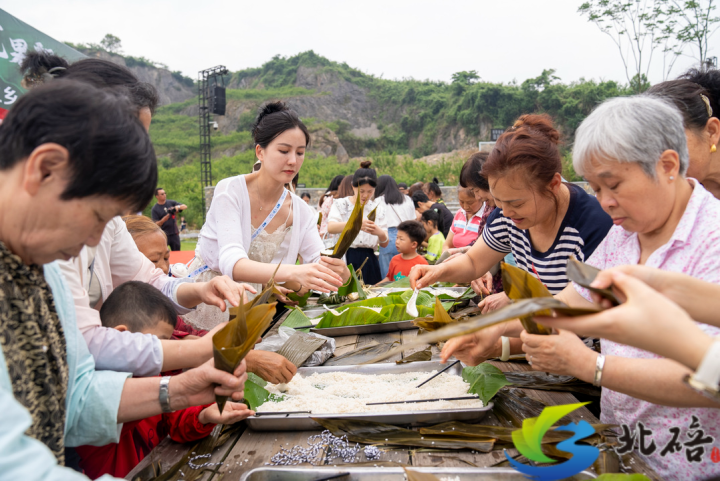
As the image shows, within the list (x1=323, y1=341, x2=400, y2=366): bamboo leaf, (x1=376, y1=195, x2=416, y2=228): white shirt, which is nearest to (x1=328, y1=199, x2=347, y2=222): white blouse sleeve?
(x1=376, y1=195, x2=416, y2=228): white shirt

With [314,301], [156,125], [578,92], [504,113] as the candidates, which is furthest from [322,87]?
[314,301]

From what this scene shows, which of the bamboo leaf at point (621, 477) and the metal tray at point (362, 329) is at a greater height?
the bamboo leaf at point (621, 477)

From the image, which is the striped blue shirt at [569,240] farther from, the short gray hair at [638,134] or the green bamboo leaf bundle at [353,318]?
the green bamboo leaf bundle at [353,318]

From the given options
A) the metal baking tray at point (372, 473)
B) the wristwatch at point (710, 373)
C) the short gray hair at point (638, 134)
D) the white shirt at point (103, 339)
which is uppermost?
the short gray hair at point (638, 134)

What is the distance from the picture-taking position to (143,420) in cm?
170

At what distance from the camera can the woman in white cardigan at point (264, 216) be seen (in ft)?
8.69

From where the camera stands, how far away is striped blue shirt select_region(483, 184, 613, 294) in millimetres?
1975

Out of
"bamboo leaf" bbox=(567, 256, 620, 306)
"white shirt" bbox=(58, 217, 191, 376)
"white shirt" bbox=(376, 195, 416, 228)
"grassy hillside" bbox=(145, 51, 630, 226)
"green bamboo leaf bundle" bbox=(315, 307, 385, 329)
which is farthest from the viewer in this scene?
"grassy hillside" bbox=(145, 51, 630, 226)

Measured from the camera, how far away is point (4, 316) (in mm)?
928

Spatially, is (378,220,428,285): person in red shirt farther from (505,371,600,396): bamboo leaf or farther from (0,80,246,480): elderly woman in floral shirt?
(0,80,246,480): elderly woman in floral shirt

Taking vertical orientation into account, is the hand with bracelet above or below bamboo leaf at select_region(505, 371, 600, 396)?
above

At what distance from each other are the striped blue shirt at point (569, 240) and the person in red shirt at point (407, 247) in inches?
108

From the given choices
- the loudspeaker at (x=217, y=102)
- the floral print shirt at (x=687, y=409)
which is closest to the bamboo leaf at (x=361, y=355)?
the floral print shirt at (x=687, y=409)

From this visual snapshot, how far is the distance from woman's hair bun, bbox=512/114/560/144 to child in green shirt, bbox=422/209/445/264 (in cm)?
386
